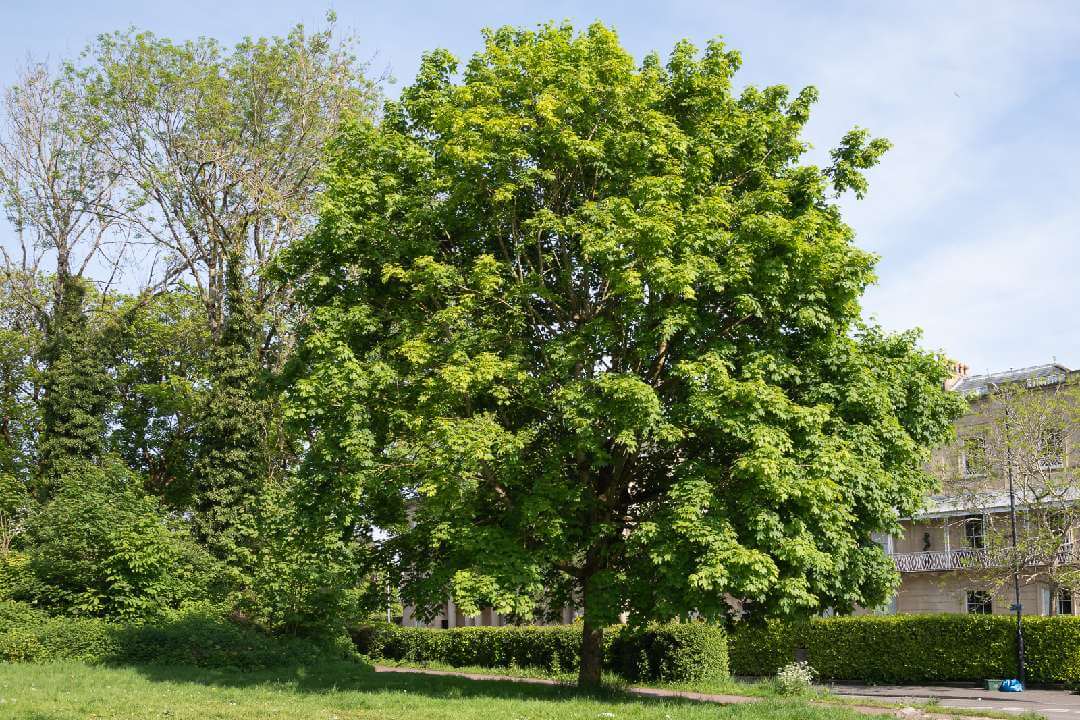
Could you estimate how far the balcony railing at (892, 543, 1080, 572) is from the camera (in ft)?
95.2

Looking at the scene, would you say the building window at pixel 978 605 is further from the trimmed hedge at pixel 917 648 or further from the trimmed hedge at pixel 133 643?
the trimmed hedge at pixel 133 643

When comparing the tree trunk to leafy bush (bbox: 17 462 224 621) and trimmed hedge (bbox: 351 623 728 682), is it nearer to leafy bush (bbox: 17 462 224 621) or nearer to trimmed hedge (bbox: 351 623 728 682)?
trimmed hedge (bbox: 351 623 728 682)

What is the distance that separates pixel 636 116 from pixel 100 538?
1969 cm

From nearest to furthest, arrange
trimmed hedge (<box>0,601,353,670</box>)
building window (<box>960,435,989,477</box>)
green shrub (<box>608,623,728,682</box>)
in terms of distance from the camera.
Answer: trimmed hedge (<box>0,601,353,670</box>), green shrub (<box>608,623,728,682</box>), building window (<box>960,435,989,477</box>)

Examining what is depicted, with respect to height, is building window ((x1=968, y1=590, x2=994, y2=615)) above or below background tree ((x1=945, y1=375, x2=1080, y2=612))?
below

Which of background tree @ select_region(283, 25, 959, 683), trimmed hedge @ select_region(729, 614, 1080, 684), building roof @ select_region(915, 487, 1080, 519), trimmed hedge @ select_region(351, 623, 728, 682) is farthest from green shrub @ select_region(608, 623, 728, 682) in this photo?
building roof @ select_region(915, 487, 1080, 519)

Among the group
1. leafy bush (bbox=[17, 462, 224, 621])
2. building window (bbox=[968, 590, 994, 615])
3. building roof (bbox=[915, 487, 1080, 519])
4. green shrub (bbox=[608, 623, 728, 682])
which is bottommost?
green shrub (bbox=[608, 623, 728, 682])

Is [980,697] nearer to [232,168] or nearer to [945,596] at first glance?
[945,596]

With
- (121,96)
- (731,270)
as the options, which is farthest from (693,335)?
(121,96)

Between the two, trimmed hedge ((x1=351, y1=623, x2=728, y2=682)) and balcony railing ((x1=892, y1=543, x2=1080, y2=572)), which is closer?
trimmed hedge ((x1=351, y1=623, x2=728, y2=682))

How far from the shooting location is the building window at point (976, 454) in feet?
101

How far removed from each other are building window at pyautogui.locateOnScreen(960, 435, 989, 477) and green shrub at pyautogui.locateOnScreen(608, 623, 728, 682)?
10.6 m

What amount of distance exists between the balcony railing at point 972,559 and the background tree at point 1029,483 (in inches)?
1.5

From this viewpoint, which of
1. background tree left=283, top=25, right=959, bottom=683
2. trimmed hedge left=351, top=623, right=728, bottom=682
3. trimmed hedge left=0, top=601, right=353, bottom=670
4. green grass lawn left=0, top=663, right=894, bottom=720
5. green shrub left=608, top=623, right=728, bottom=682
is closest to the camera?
green grass lawn left=0, top=663, right=894, bottom=720
